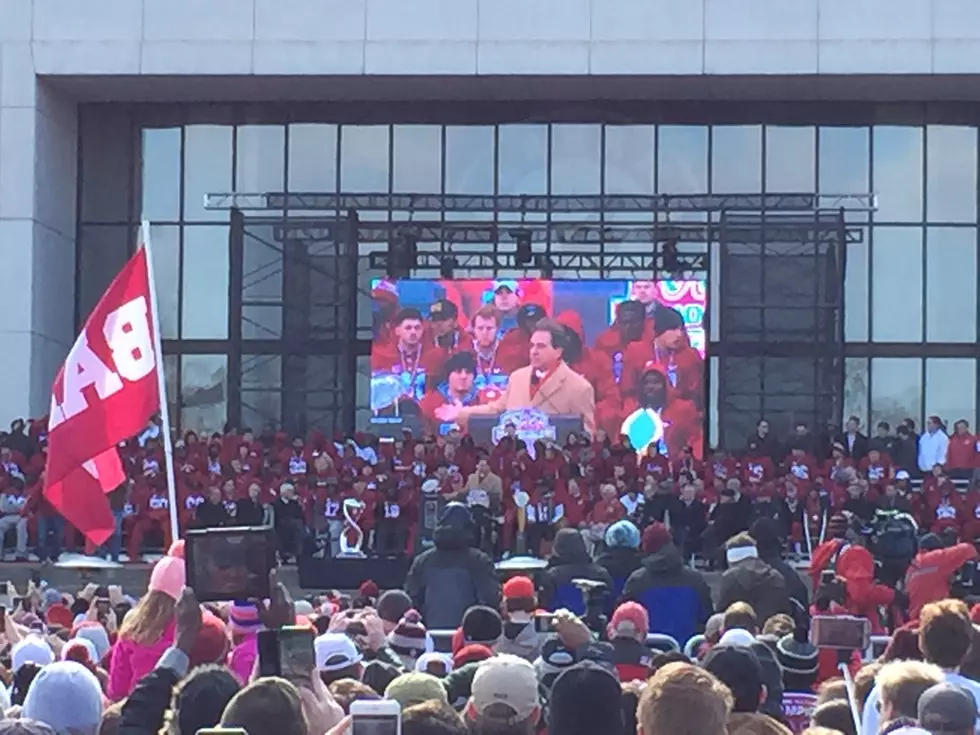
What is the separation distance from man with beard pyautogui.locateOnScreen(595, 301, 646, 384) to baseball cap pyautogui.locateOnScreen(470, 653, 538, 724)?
26018 millimetres

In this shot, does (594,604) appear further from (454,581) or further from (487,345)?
(487,345)

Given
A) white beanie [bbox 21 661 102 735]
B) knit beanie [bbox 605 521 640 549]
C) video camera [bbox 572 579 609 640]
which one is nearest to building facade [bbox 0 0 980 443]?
knit beanie [bbox 605 521 640 549]

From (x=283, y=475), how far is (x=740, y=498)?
6302 mm

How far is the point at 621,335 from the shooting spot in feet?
106

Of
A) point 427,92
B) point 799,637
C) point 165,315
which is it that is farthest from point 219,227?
point 799,637

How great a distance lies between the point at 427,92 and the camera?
35312 mm

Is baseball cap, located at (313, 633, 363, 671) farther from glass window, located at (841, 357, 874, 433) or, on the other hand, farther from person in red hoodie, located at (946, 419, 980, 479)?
glass window, located at (841, 357, 874, 433)

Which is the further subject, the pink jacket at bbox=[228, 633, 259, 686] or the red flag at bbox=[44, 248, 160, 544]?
the red flag at bbox=[44, 248, 160, 544]

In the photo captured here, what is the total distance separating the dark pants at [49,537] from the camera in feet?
88.4

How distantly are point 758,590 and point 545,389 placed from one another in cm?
2150

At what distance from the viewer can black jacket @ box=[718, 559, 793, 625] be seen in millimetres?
10945

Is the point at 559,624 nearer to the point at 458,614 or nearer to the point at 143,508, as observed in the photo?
the point at 458,614

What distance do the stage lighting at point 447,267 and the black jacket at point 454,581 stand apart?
21.1 metres

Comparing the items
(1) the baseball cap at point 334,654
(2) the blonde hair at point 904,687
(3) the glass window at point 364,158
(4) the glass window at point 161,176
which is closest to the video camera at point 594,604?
(1) the baseball cap at point 334,654
